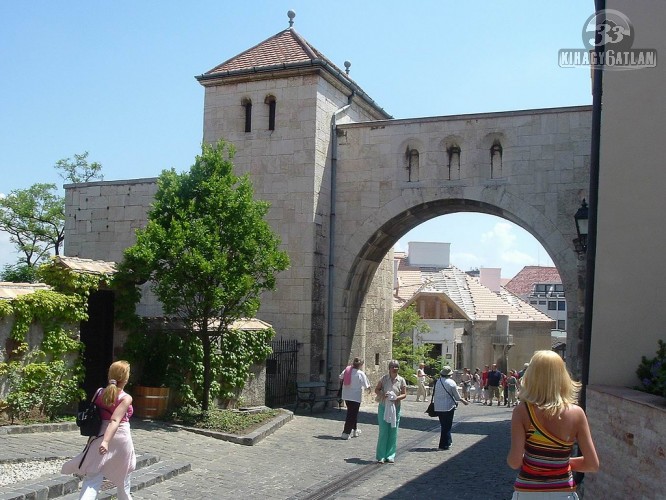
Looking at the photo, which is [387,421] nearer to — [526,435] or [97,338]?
[97,338]

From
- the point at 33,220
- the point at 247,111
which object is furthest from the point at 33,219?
the point at 247,111

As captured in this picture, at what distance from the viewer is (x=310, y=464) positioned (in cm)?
1007

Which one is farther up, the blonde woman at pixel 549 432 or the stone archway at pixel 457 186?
the stone archway at pixel 457 186

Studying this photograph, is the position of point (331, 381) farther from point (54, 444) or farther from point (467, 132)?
point (54, 444)

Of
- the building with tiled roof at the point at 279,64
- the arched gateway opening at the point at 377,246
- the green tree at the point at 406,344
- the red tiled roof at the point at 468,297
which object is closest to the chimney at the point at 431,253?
the red tiled roof at the point at 468,297

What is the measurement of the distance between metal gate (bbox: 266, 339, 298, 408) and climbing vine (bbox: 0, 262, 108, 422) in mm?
5997

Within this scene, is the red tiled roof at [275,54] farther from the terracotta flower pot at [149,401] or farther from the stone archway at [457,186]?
the terracotta flower pot at [149,401]

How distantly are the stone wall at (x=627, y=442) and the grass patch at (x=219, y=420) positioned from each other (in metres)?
5.85

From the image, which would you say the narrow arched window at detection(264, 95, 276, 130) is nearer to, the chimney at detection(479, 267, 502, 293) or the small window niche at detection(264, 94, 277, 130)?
the small window niche at detection(264, 94, 277, 130)

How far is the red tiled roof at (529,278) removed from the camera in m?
68.4

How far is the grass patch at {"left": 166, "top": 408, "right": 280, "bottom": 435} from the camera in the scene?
11969 millimetres

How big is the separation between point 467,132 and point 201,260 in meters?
7.75

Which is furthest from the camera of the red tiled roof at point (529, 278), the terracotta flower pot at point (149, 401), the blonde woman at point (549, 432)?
the red tiled roof at point (529, 278)

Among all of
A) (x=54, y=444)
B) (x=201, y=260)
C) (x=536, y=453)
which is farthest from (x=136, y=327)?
(x=536, y=453)
